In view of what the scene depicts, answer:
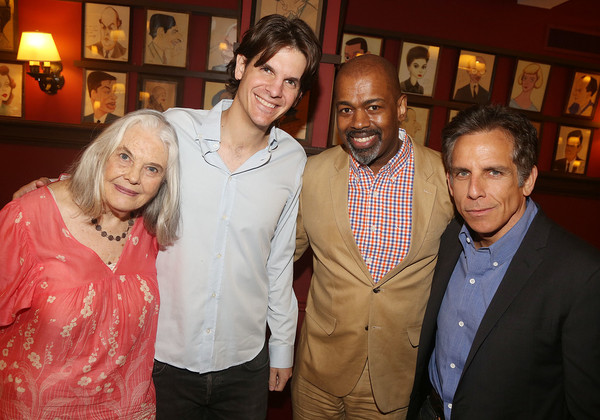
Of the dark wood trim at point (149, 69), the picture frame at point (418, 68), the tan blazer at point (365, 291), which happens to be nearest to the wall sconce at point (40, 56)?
the dark wood trim at point (149, 69)

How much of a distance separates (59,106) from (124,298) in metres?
3.55

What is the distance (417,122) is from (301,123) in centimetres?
232

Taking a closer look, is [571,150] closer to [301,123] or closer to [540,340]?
[301,123]

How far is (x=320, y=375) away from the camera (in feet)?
6.61

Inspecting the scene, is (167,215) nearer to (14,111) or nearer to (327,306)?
(327,306)

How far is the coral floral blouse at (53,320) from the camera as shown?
1428mm

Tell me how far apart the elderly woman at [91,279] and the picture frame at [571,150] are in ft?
16.4

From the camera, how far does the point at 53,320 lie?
4.69ft

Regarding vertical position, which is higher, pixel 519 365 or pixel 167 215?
pixel 167 215

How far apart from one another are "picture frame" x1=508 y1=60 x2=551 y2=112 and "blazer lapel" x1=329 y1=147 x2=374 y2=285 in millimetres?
3688

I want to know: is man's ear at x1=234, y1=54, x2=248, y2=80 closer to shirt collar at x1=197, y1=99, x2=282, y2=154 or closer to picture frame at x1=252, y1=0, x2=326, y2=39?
shirt collar at x1=197, y1=99, x2=282, y2=154

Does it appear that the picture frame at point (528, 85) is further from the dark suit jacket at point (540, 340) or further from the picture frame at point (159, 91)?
the dark suit jacket at point (540, 340)

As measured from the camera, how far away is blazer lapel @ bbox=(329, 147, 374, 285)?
74.2 inches

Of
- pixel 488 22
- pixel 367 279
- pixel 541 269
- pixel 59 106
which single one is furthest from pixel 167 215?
pixel 488 22
